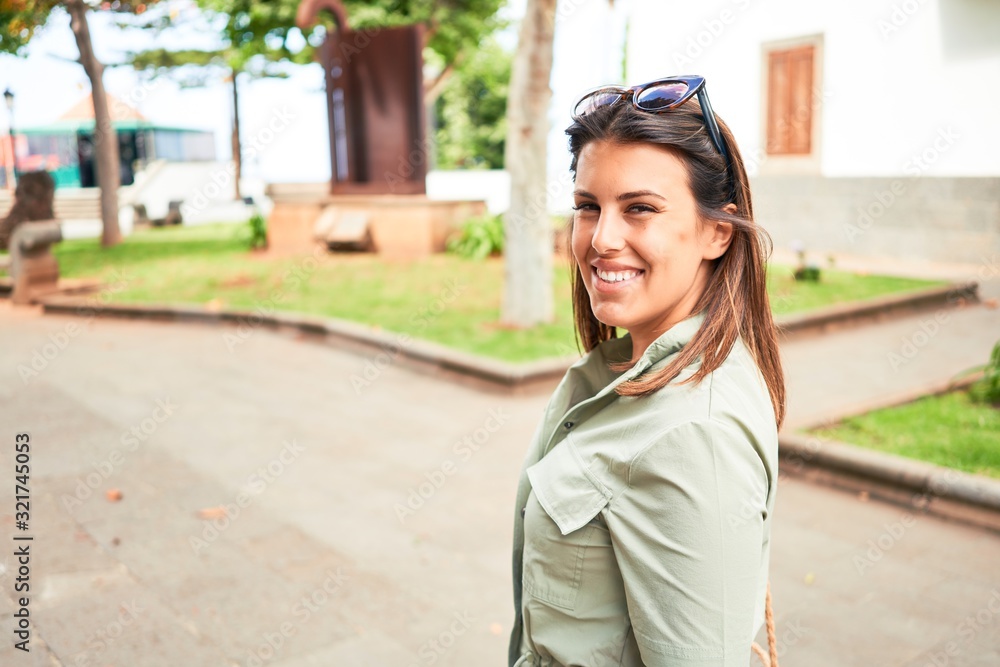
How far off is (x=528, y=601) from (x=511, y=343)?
6784 millimetres

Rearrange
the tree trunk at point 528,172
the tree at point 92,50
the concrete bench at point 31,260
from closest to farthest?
1. the tree trunk at point 528,172
2. the concrete bench at point 31,260
3. the tree at point 92,50

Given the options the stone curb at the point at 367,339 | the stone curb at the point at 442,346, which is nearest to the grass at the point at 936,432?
the stone curb at the point at 442,346

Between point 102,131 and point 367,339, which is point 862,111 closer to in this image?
point 367,339

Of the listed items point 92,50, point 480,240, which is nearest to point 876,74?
point 480,240

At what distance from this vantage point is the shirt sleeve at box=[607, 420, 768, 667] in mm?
1338

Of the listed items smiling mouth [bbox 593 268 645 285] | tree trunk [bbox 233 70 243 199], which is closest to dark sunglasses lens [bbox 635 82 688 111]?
smiling mouth [bbox 593 268 645 285]

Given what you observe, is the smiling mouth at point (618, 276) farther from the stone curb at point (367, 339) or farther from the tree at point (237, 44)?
the tree at point (237, 44)

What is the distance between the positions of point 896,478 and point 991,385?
194cm

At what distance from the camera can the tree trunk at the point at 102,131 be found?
1748cm

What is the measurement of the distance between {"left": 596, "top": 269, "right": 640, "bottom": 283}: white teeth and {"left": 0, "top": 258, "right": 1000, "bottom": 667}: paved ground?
2.36 m

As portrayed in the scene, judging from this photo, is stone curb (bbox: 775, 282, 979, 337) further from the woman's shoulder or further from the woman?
the woman's shoulder

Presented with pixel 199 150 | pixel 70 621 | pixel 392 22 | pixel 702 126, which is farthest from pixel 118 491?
pixel 199 150

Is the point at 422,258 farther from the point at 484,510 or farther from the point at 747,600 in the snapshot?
the point at 747,600

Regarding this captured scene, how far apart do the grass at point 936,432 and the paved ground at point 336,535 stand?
55 centimetres
